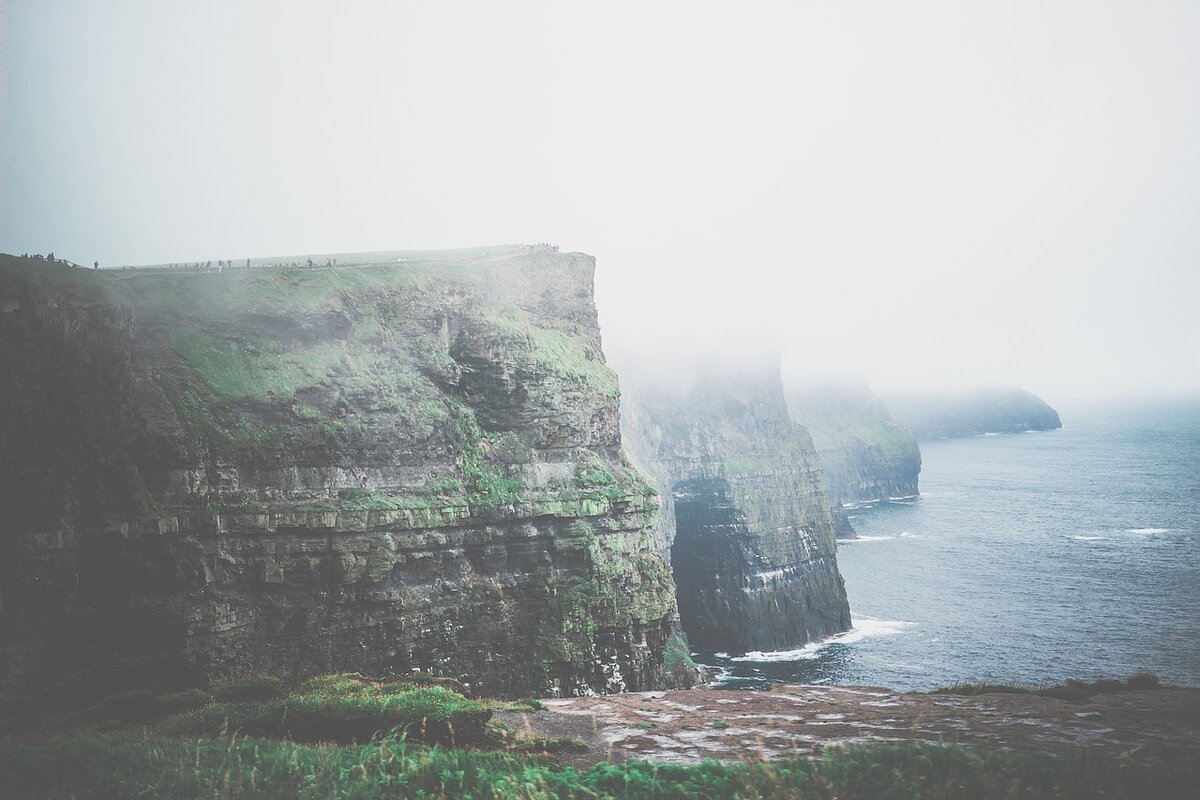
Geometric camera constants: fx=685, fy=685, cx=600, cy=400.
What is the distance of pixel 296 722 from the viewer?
17.8 metres

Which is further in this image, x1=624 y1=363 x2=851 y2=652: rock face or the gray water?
x1=624 y1=363 x2=851 y2=652: rock face

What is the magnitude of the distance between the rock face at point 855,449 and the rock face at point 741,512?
3392 inches

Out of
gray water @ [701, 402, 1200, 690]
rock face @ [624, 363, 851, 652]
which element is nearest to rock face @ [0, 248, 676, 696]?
gray water @ [701, 402, 1200, 690]

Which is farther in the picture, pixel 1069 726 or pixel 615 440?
pixel 615 440

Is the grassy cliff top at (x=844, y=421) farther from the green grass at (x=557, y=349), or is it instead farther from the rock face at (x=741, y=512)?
the green grass at (x=557, y=349)

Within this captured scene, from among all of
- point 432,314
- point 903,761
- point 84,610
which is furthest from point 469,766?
point 432,314

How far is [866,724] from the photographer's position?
18.8 m

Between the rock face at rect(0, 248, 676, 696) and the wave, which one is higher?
the rock face at rect(0, 248, 676, 696)

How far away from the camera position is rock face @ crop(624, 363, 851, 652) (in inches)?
3159

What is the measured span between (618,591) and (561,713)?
23.2 metres

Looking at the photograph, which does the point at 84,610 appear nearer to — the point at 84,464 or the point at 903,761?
the point at 84,464

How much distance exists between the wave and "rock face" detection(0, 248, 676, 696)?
94.7ft

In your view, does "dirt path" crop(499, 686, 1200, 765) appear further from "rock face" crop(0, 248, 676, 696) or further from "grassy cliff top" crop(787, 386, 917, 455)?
"grassy cliff top" crop(787, 386, 917, 455)

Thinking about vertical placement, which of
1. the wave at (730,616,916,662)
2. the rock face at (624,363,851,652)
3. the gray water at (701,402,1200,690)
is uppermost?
the rock face at (624,363,851,652)
